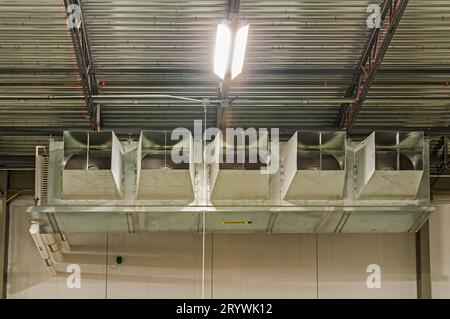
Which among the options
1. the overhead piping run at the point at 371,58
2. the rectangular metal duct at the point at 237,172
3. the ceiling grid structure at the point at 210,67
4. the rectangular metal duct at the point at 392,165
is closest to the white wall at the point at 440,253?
the ceiling grid structure at the point at 210,67

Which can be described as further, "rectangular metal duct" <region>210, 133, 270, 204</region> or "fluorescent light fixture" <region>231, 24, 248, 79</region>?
"rectangular metal duct" <region>210, 133, 270, 204</region>

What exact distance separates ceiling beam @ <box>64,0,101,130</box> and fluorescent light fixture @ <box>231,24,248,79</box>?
2.01m

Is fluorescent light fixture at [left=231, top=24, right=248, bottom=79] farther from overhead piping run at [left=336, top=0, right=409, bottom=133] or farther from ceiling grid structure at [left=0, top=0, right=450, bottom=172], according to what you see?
overhead piping run at [left=336, top=0, right=409, bottom=133]

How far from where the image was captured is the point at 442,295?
42.9 ft

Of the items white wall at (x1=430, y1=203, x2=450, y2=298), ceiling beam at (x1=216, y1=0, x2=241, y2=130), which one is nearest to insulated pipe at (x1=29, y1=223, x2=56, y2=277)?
ceiling beam at (x1=216, y1=0, x2=241, y2=130)

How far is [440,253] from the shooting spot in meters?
13.2

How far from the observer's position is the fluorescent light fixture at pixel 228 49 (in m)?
8.59

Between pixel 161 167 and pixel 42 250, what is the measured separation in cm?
292

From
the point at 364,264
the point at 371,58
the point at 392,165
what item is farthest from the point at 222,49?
the point at 364,264

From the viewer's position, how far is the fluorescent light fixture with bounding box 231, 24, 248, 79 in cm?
864

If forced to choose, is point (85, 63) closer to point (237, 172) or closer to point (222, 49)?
point (222, 49)

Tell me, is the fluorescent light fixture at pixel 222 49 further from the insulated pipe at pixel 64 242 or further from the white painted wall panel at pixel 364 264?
the white painted wall panel at pixel 364 264

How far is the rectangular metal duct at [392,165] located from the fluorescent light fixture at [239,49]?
91.4 inches

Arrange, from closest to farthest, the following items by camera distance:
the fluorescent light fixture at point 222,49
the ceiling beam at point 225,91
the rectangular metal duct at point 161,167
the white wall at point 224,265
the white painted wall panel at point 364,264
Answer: the fluorescent light fixture at point 222,49 → the ceiling beam at point 225,91 → the rectangular metal duct at point 161,167 → the white wall at point 224,265 → the white painted wall panel at point 364,264
